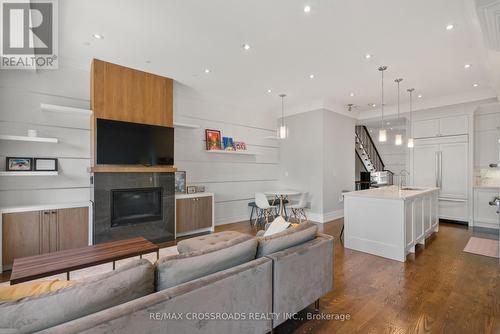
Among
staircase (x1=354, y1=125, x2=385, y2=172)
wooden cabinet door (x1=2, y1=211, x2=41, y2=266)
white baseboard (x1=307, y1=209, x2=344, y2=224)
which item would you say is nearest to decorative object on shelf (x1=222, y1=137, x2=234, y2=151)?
white baseboard (x1=307, y1=209, x2=344, y2=224)

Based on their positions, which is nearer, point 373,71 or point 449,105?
point 373,71

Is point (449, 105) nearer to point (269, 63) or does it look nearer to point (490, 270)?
point (490, 270)

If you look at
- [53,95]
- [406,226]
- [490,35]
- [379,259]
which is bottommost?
[379,259]

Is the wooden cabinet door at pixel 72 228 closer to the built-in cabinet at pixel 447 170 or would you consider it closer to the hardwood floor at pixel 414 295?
the hardwood floor at pixel 414 295

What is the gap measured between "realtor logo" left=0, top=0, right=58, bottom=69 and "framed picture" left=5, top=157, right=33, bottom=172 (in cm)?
136

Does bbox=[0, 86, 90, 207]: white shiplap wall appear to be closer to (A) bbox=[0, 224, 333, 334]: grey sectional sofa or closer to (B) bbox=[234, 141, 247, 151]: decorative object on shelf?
(B) bbox=[234, 141, 247, 151]: decorative object on shelf

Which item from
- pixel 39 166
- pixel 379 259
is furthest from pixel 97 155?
pixel 379 259

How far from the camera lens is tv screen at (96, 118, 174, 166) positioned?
12.6 feet

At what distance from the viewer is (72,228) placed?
3.59 m

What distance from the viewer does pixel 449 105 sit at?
569cm

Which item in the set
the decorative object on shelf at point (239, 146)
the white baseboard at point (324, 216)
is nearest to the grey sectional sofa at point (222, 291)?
the white baseboard at point (324, 216)

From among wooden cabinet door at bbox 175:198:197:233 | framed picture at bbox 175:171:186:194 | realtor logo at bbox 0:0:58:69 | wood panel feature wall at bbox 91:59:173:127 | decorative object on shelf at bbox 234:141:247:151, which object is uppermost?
realtor logo at bbox 0:0:58:69

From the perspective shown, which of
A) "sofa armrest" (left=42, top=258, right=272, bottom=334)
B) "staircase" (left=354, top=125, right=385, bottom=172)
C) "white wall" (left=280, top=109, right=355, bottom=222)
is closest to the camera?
"sofa armrest" (left=42, top=258, right=272, bottom=334)

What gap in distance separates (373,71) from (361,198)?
224 centimetres
